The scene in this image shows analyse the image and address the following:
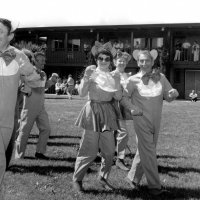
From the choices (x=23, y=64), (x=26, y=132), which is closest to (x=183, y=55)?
(x=26, y=132)

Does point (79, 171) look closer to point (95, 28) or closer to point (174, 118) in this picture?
point (174, 118)

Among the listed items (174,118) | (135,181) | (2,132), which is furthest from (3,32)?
(174,118)

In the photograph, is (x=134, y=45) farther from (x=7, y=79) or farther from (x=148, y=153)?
(x=7, y=79)

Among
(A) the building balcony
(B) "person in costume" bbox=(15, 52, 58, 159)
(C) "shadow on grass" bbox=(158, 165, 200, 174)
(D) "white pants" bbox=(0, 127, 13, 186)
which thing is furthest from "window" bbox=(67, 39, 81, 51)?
(D) "white pants" bbox=(0, 127, 13, 186)

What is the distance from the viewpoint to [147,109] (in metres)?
5.66

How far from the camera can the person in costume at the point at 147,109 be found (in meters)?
5.54

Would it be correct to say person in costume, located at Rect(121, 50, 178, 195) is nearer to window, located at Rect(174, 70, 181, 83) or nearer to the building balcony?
window, located at Rect(174, 70, 181, 83)

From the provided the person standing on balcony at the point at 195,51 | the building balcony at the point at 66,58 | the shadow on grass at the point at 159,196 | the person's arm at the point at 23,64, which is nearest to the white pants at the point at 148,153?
the shadow on grass at the point at 159,196

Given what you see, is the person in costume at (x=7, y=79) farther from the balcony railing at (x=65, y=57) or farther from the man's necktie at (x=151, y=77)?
the balcony railing at (x=65, y=57)

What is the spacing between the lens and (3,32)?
4.50 metres

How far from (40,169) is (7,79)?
2829 millimetres

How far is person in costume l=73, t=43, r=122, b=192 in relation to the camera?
219 inches

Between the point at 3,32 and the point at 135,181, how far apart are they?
2.80 metres

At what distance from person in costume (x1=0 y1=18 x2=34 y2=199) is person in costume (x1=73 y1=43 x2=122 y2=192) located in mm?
1185
